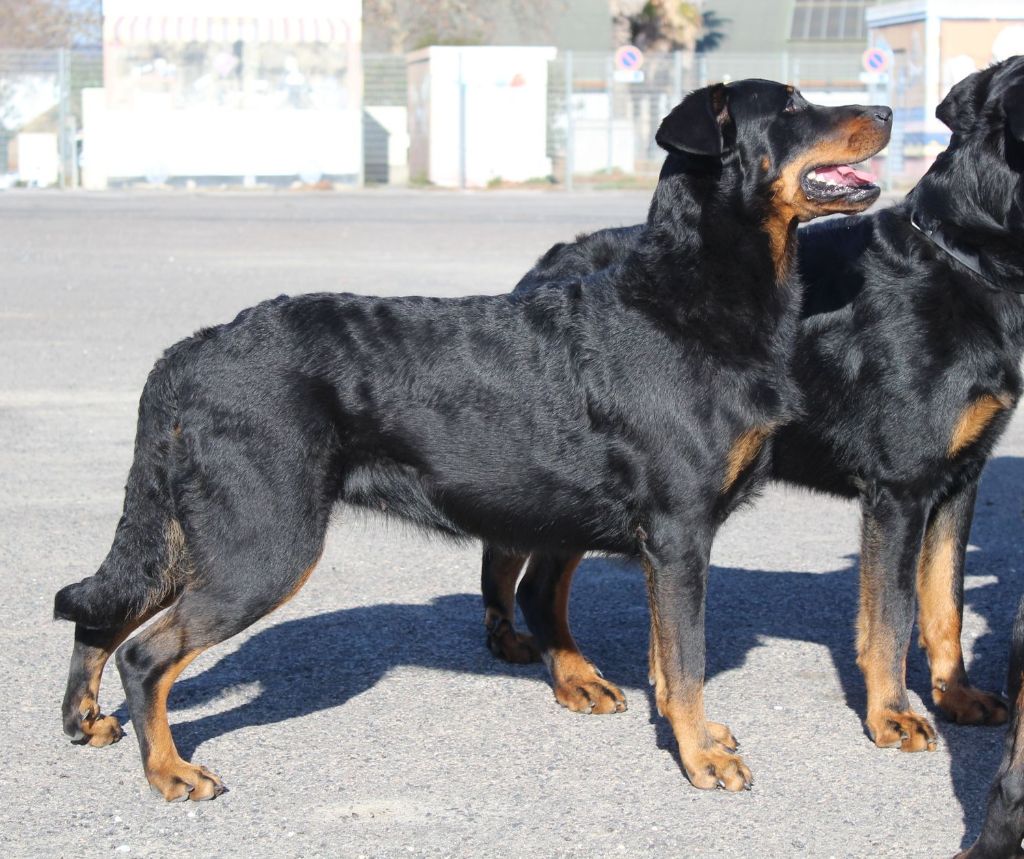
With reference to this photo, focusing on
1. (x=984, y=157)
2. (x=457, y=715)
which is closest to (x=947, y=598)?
(x=984, y=157)

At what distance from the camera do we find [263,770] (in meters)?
4.29

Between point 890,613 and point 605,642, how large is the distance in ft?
4.33

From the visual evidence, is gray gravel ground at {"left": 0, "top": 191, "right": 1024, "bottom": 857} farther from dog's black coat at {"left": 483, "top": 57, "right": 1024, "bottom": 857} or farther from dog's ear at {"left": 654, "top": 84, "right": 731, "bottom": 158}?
dog's ear at {"left": 654, "top": 84, "right": 731, "bottom": 158}

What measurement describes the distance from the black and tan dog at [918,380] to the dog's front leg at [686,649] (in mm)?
559

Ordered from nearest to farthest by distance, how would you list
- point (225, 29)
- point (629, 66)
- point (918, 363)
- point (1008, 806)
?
point (1008, 806) → point (918, 363) → point (225, 29) → point (629, 66)

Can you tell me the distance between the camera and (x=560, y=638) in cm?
496

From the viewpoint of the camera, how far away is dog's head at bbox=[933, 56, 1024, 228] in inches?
175

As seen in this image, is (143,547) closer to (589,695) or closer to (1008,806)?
(589,695)

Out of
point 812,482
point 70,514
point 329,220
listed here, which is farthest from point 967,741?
point 329,220

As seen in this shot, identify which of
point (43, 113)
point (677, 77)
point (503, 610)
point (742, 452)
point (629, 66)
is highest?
point (629, 66)

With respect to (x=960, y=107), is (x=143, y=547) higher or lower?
lower

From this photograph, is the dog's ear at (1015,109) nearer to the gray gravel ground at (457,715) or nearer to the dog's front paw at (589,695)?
the gray gravel ground at (457,715)

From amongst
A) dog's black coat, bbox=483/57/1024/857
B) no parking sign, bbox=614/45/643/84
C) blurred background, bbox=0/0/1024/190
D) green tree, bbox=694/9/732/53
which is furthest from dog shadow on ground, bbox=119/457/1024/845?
green tree, bbox=694/9/732/53

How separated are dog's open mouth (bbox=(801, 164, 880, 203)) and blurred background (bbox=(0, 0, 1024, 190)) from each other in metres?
26.7
